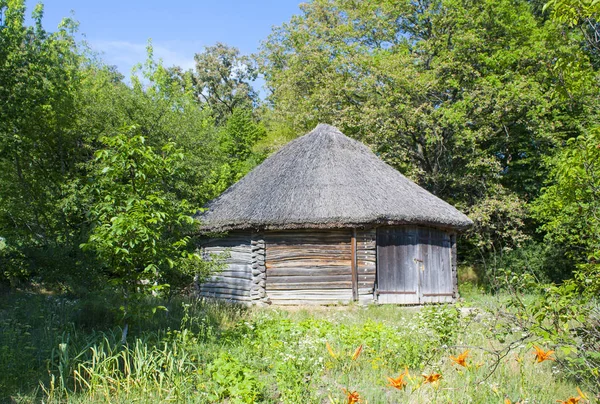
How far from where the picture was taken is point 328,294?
45.3 ft

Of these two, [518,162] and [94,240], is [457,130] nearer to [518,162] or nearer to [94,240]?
[518,162]

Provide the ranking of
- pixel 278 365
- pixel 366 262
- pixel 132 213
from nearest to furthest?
pixel 278 365 → pixel 132 213 → pixel 366 262

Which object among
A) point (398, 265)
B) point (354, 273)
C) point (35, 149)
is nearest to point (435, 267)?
point (398, 265)

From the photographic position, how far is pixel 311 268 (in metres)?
13.9

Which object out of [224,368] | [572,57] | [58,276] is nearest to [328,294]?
[58,276]

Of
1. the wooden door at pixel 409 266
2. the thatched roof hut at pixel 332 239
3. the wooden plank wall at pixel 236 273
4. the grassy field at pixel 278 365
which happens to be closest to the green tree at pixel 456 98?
the wooden door at pixel 409 266

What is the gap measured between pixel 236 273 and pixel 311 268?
2.14 meters

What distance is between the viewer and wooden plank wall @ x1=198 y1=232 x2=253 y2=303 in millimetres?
14297

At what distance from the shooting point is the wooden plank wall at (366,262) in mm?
13766

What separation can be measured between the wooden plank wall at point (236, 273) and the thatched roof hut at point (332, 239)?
3 centimetres

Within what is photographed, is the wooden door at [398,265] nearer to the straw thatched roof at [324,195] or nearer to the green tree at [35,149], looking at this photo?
the straw thatched roof at [324,195]

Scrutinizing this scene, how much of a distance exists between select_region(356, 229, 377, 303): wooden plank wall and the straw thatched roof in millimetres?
612

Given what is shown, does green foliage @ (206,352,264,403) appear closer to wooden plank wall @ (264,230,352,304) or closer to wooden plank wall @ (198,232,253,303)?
wooden plank wall @ (264,230,352,304)

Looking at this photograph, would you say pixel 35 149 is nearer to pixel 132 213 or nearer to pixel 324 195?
pixel 324 195
